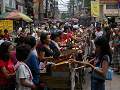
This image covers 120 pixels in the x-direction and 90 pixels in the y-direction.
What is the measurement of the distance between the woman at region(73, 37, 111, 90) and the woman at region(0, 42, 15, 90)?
1.54 meters

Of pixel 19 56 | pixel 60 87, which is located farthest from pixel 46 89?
pixel 19 56

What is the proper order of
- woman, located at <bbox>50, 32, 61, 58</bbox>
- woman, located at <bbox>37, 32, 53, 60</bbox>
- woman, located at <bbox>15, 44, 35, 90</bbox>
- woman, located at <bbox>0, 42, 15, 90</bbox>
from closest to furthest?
woman, located at <bbox>15, 44, 35, 90</bbox>
woman, located at <bbox>0, 42, 15, 90</bbox>
woman, located at <bbox>37, 32, 53, 60</bbox>
woman, located at <bbox>50, 32, 61, 58</bbox>

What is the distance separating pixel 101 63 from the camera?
296 inches

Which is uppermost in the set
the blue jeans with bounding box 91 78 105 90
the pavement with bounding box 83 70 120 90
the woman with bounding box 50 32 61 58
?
the woman with bounding box 50 32 61 58

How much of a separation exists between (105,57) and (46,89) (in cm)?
131

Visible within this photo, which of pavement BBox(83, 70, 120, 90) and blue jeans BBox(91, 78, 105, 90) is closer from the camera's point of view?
blue jeans BBox(91, 78, 105, 90)

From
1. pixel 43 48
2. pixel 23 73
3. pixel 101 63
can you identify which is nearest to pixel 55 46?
pixel 43 48

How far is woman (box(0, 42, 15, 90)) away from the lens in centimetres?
808

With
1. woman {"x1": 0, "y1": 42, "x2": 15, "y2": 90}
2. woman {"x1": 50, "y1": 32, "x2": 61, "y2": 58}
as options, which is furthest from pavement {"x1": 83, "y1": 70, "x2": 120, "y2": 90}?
woman {"x1": 0, "y1": 42, "x2": 15, "y2": 90}

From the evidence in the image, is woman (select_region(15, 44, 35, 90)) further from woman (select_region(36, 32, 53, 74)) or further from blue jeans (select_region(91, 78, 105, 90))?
blue jeans (select_region(91, 78, 105, 90))

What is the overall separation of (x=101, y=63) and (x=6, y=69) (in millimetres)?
1827

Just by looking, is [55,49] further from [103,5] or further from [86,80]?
[103,5]

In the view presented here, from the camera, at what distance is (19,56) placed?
6.85 m

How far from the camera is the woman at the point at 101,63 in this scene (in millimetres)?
7285
